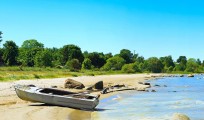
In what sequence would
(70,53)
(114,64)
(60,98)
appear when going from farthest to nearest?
(114,64) < (70,53) < (60,98)

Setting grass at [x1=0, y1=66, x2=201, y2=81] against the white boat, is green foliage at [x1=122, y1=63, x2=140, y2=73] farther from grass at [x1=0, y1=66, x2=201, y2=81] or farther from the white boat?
the white boat

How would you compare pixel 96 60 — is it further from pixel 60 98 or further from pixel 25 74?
A: pixel 60 98

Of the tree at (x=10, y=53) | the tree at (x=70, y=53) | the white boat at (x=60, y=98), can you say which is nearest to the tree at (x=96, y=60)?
the tree at (x=70, y=53)

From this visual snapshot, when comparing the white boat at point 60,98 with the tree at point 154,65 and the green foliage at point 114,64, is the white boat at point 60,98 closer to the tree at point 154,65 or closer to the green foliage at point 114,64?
the green foliage at point 114,64

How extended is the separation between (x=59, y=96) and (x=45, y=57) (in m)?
97.9

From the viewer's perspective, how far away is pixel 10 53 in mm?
131625

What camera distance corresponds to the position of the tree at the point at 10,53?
5172 inches

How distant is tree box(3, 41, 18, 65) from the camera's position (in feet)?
431

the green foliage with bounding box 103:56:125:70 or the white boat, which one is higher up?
the green foliage with bounding box 103:56:125:70

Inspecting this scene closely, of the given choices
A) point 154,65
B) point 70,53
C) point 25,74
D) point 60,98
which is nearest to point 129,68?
point 70,53

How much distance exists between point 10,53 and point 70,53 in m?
35.6

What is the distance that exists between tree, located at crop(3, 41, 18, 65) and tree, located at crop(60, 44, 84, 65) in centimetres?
3077

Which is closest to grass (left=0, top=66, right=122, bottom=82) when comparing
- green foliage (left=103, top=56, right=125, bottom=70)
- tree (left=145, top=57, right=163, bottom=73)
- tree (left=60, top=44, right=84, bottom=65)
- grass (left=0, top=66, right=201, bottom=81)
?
grass (left=0, top=66, right=201, bottom=81)

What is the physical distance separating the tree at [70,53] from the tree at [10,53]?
101 feet
